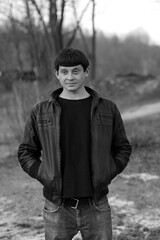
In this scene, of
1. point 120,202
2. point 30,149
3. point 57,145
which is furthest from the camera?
point 120,202

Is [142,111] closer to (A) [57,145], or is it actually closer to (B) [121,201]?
(B) [121,201]

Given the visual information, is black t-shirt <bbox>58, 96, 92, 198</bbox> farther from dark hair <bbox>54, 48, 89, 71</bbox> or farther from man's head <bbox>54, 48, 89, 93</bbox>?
dark hair <bbox>54, 48, 89, 71</bbox>

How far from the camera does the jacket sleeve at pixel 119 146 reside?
2.21 m

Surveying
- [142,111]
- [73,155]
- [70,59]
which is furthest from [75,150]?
[142,111]

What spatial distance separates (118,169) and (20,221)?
206 cm

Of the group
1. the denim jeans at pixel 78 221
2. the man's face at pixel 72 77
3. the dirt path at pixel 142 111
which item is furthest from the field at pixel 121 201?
the dirt path at pixel 142 111

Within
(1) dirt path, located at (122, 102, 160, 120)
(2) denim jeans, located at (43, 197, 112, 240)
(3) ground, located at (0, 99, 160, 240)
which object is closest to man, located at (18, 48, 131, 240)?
(2) denim jeans, located at (43, 197, 112, 240)

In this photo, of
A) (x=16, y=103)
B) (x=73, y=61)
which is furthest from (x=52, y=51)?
(x=73, y=61)

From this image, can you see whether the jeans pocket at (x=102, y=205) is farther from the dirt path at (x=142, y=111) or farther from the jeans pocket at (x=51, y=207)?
the dirt path at (x=142, y=111)

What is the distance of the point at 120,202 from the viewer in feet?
14.5

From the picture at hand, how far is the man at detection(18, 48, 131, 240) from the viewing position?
2.08 meters

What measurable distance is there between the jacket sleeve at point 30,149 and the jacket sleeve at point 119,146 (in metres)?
0.45

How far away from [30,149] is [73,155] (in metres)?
0.28

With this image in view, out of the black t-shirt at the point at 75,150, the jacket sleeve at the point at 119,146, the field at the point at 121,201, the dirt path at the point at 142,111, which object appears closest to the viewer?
the black t-shirt at the point at 75,150
